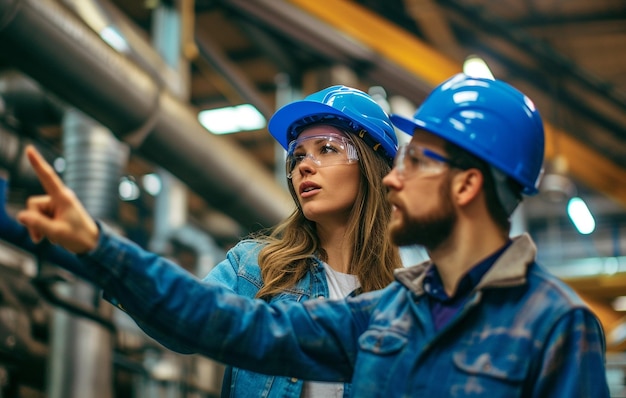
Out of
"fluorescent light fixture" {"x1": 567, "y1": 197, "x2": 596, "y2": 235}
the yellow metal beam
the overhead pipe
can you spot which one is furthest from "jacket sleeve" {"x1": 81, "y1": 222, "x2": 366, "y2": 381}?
"fluorescent light fixture" {"x1": 567, "y1": 197, "x2": 596, "y2": 235}

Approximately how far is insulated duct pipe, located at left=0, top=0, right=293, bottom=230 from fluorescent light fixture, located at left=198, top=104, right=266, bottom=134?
359cm

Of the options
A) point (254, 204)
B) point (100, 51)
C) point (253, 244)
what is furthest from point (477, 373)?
point (254, 204)

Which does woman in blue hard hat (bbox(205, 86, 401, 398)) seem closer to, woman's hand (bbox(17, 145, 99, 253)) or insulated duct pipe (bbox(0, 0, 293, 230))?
woman's hand (bbox(17, 145, 99, 253))

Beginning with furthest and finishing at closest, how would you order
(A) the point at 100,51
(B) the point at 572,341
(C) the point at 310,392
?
(A) the point at 100,51 < (C) the point at 310,392 < (B) the point at 572,341

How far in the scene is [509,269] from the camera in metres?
1.69

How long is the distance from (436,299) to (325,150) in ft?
2.81

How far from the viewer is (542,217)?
50.7 ft

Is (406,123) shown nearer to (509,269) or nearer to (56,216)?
(509,269)

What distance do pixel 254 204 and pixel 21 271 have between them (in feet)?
7.77

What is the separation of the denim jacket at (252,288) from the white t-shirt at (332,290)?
0.03 metres

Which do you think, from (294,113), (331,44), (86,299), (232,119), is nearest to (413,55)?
(331,44)

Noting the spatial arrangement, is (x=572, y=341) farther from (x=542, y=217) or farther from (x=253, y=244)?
(x=542, y=217)

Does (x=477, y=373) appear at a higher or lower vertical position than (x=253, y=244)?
lower

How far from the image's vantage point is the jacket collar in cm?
167
